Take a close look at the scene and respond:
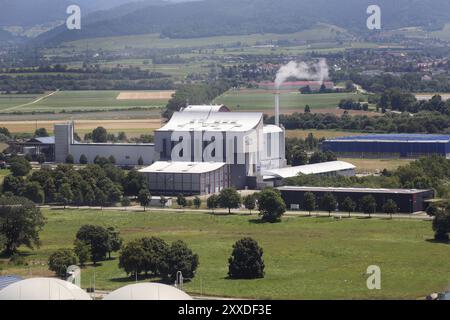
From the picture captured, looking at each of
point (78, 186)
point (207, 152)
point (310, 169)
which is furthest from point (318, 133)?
point (78, 186)

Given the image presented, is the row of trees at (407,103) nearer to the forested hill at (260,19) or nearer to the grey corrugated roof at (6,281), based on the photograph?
the grey corrugated roof at (6,281)

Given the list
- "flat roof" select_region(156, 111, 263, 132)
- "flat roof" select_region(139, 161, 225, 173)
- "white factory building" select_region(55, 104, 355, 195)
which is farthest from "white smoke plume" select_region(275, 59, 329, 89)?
"flat roof" select_region(139, 161, 225, 173)

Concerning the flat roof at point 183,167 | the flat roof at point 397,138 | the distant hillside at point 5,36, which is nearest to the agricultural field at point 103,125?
the flat roof at point 397,138

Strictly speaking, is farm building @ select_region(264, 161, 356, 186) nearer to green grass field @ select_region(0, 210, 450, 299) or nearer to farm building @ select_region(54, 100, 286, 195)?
farm building @ select_region(54, 100, 286, 195)

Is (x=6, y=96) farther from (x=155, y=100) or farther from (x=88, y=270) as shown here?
(x=88, y=270)

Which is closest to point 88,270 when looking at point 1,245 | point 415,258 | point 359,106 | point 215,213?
point 1,245

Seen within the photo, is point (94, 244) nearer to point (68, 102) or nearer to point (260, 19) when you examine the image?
point (68, 102)
